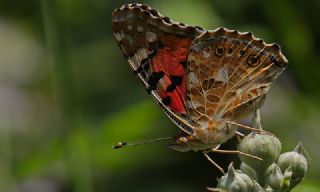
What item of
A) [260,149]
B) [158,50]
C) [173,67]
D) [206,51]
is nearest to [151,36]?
[158,50]

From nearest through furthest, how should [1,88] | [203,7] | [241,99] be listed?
[241,99]
[203,7]
[1,88]

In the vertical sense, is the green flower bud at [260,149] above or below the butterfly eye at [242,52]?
below

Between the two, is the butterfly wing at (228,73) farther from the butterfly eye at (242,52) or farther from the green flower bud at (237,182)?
the green flower bud at (237,182)

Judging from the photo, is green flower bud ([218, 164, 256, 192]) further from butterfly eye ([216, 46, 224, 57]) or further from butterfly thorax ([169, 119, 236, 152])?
butterfly eye ([216, 46, 224, 57])

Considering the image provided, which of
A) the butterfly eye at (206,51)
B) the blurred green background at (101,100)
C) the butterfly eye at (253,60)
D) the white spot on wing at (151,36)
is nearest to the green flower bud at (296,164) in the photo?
the blurred green background at (101,100)

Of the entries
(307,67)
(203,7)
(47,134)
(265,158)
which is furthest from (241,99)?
(47,134)

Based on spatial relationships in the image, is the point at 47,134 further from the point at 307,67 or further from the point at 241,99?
the point at 241,99

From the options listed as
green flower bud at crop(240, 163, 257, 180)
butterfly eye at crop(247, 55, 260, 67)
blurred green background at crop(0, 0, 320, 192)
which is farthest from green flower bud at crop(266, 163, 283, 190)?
butterfly eye at crop(247, 55, 260, 67)

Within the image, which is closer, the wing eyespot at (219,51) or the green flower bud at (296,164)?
the green flower bud at (296,164)
